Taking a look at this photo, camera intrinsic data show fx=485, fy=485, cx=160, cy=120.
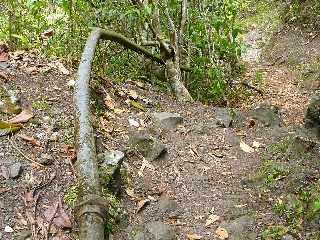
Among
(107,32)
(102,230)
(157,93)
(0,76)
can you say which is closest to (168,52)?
(157,93)

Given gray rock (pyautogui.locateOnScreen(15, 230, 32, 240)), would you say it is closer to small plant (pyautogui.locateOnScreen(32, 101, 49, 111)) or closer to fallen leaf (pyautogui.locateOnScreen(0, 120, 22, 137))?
fallen leaf (pyautogui.locateOnScreen(0, 120, 22, 137))

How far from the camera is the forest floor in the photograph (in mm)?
3340

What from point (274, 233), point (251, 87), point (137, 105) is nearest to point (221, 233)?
point (274, 233)

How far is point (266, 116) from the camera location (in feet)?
21.2

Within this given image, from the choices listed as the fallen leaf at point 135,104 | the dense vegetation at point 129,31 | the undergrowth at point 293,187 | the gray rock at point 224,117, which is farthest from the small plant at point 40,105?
the gray rock at point 224,117

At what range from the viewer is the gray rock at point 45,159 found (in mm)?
3633

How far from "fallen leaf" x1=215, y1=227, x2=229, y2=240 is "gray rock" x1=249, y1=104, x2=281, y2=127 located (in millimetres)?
2911

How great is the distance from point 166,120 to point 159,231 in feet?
6.54

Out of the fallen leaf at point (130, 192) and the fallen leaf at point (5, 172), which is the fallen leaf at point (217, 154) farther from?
the fallen leaf at point (5, 172)

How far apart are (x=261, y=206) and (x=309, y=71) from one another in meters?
7.67

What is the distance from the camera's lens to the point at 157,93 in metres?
6.35

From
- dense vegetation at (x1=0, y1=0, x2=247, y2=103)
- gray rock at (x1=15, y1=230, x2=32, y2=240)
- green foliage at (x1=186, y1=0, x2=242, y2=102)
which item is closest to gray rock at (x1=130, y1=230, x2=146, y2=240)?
gray rock at (x1=15, y1=230, x2=32, y2=240)

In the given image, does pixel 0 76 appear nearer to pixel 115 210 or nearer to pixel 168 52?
pixel 115 210

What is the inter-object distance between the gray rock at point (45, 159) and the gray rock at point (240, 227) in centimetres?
138
